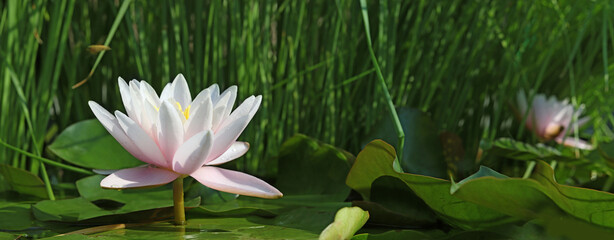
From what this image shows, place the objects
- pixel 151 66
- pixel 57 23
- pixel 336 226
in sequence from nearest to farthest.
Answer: pixel 336 226
pixel 57 23
pixel 151 66

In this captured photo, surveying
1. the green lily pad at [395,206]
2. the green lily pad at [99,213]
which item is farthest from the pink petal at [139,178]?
the green lily pad at [395,206]

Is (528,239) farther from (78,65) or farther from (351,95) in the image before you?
(78,65)

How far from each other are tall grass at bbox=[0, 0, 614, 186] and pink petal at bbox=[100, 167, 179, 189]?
334 mm

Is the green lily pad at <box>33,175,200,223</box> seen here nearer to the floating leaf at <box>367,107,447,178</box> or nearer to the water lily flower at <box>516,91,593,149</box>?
the floating leaf at <box>367,107,447,178</box>

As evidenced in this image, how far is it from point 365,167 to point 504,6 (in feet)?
1.78

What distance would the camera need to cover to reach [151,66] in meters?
0.97

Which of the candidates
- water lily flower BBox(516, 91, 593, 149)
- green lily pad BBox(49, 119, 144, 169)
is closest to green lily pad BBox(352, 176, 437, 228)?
green lily pad BBox(49, 119, 144, 169)

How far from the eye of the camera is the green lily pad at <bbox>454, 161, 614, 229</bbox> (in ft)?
1.65

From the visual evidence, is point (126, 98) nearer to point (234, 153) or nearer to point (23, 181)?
point (234, 153)

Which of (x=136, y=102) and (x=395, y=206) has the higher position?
(x=136, y=102)

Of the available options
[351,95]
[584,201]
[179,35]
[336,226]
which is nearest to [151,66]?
[179,35]

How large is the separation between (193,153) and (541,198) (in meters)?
0.33

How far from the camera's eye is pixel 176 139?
49cm

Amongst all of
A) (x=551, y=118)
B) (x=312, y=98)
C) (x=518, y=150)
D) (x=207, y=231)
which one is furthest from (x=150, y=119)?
(x=551, y=118)
